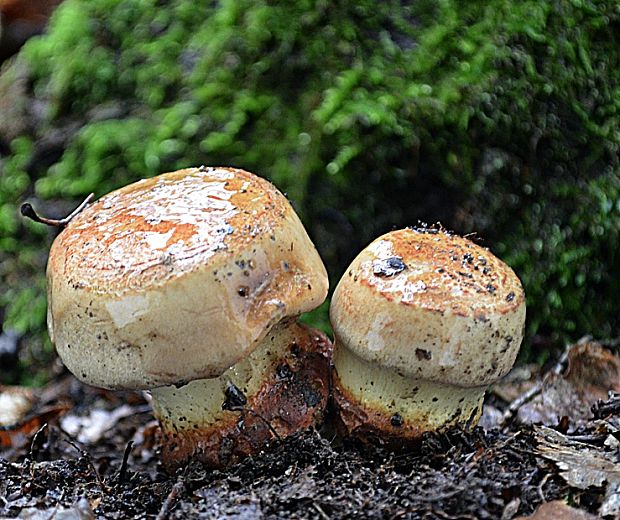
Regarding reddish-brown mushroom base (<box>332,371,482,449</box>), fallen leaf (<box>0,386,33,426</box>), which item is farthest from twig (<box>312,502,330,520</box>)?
fallen leaf (<box>0,386,33,426</box>)

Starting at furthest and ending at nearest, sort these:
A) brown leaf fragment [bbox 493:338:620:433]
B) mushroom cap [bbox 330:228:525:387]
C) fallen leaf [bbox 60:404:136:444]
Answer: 1. fallen leaf [bbox 60:404:136:444]
2. brown leaf fragment [bbox 493:338:620:433]
3. mushroom cap [bbox 330:228:525:387]

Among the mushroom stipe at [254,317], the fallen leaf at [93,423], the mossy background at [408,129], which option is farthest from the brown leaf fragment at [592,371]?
the fallen leaf at [93,423]

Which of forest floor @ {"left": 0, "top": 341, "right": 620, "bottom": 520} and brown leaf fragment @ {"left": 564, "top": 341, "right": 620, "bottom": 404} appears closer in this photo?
forest floor @ {"left": 0, "top": 341, "right": 620, "bottom": 520}

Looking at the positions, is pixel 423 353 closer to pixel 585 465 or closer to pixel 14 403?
pixel 585 465

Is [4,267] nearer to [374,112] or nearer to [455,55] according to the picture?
[374,112]

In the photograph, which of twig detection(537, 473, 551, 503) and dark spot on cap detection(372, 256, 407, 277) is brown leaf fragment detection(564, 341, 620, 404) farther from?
dark spot on cap detection(372, 256, 407, 277)

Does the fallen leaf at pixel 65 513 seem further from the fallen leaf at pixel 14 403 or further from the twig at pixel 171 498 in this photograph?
the fallen leaf at pixel 14 403

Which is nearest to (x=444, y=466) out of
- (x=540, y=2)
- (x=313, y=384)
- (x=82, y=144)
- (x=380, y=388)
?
(x=380, y=388)
